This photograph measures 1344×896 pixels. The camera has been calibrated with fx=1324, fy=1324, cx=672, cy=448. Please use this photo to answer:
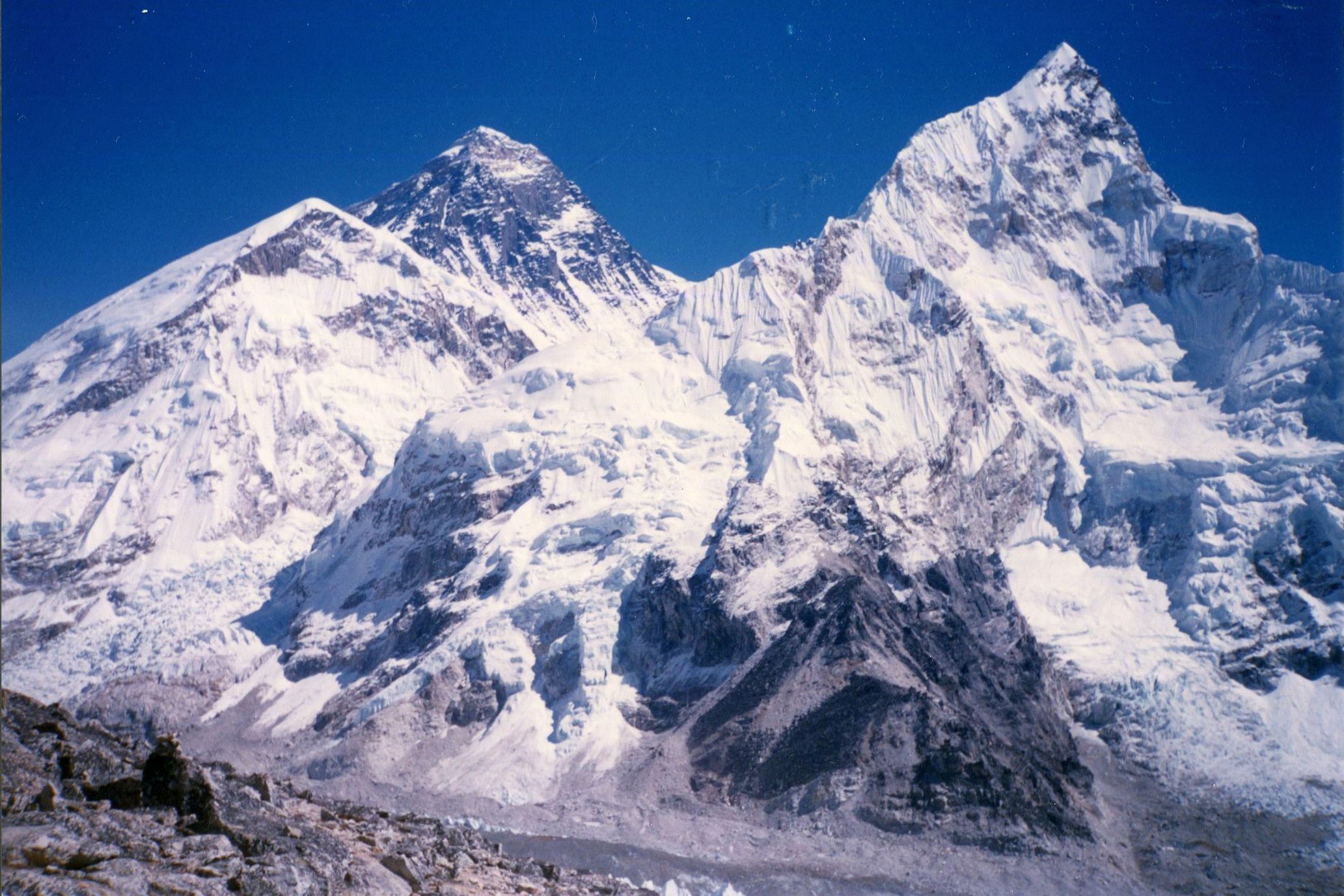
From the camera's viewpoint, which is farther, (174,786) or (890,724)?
(890,724)

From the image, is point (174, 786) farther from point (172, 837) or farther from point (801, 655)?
point (801, 655)

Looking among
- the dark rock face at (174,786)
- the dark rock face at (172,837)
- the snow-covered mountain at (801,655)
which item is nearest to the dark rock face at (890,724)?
the snow-covered mountain at (801,655)

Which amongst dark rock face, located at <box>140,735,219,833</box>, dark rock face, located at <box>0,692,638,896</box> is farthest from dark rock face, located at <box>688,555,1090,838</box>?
dark rock face, located at <box>140,735,219,833</box>

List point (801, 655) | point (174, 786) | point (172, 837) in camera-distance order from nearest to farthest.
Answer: point (172, 837)
point (174, 786)
point (801, 655)

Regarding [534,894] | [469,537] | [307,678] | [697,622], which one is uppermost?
[469,537]

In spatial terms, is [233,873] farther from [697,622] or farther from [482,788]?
[697,622]

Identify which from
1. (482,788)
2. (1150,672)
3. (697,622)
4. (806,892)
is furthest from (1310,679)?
(482,788)

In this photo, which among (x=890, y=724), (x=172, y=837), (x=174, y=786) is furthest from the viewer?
(x=890, y=724)

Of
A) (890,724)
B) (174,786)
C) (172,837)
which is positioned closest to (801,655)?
(890,724)
